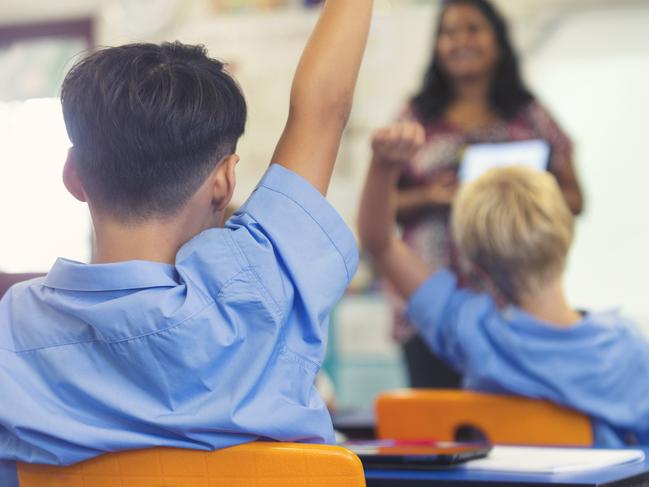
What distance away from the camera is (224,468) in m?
0.79

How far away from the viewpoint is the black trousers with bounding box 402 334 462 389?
85.0 inches

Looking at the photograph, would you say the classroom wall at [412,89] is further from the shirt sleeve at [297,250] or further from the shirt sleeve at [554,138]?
the shirt sleeve at [297,250]

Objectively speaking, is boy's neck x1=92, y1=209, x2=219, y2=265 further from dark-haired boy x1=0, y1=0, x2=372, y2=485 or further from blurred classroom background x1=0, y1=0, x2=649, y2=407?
blurred classroom background x1=0, y1=0, x2=649, y2=407

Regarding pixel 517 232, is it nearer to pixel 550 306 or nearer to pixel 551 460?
pixel 550 306

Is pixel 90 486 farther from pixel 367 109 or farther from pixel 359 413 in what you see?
pixel 367 109

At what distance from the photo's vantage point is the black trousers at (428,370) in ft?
7.08

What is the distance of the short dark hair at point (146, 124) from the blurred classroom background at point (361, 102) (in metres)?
2.44

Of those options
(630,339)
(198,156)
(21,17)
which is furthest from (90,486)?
(21,17)

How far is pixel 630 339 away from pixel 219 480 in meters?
0.88

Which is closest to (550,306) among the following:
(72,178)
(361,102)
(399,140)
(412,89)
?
(399,140)

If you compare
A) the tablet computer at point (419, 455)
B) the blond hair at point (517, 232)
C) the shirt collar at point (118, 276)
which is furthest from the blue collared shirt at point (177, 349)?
the blond hair at point (517, 232)

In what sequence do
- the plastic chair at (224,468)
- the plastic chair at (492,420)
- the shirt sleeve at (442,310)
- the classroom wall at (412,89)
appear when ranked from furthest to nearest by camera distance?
the classroom wall at (412,89)
the shirt sleeve at (442,310)
the plastic chair at (492,420)
the plastic chair at (224,468)

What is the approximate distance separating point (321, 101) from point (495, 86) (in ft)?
4.97

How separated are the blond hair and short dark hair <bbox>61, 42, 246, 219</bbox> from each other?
76 cm
